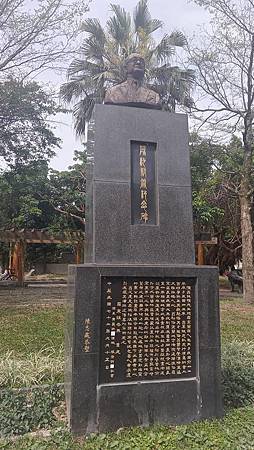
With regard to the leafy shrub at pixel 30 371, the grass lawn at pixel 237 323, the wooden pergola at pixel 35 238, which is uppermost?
the wooden pergola at pixel 35 238

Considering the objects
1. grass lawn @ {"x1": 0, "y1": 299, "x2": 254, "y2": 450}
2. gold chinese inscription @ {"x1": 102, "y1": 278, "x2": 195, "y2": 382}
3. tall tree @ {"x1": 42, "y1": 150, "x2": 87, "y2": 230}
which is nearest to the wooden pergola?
tall tree @ {"x1": 42, "y1": 150, "x2": 87, "y2": 230}

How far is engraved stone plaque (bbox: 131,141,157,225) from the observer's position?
3637 mm

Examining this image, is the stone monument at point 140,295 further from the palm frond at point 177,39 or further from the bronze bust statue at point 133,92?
the palm frond at point 177,39

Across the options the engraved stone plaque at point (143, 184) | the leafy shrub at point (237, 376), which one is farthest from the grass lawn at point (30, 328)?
the engraved stone plaque at point (143, 184)

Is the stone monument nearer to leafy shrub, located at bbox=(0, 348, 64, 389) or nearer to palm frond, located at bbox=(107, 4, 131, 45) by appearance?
leafy shrub, located at bbox=(0, 348, 64, 389)

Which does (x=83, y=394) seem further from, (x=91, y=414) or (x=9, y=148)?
(x=9, y=148)

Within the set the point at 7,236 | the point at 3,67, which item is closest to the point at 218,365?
the point at 3,67

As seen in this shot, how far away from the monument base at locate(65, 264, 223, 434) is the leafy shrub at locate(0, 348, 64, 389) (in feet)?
2.82

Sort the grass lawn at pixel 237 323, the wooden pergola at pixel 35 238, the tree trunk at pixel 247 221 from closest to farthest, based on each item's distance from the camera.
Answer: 1. the grass lawn at pixel 237 323
2. the tree trunk at pixel 247 221
3. the wooden pergola at pixel 35 238

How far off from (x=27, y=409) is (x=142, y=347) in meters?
1.16

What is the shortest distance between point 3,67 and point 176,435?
29.1ft

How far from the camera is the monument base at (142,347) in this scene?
3.06 m

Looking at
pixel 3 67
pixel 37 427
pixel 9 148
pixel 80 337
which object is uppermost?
pixel 3 67

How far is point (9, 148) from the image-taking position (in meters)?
11.4
